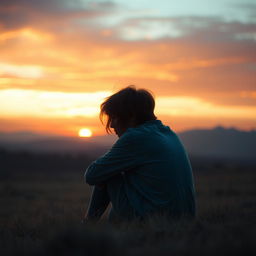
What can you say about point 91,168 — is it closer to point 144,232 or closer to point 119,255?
point 144,232

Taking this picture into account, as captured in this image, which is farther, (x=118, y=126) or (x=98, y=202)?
(x=98, y=202)

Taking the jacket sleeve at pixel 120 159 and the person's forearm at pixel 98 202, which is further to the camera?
the person's forearm at pixel 98 202

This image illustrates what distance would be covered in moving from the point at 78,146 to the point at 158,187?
464 ft

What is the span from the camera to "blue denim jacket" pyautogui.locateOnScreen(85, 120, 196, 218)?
3791mm

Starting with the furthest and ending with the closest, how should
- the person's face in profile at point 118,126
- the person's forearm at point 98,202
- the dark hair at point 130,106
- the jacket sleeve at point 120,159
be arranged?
1. the person's forearm at point 98,202
2. the person's face in profile at point 118,126
3. the dark hair at point 130,106
4. the jacket sleeve at point 120,159

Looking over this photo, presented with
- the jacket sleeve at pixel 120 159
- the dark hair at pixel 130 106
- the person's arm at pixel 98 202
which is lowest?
the person's arm at pixel 98 202

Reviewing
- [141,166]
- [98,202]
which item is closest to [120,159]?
[141,166]

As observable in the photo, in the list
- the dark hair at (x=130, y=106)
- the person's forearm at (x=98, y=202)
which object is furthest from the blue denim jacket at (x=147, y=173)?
the person's forearm at (x=98, y=202)

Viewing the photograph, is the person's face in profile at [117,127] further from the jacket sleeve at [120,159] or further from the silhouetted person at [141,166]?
the jacket sleeve at [120,159]

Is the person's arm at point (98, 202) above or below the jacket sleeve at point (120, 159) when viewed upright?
below

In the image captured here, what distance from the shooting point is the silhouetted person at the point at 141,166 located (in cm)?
379

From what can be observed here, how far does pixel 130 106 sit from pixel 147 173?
2.18 ft

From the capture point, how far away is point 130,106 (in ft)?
13.0

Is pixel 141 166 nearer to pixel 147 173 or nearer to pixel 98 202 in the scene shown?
pixel 147 173
